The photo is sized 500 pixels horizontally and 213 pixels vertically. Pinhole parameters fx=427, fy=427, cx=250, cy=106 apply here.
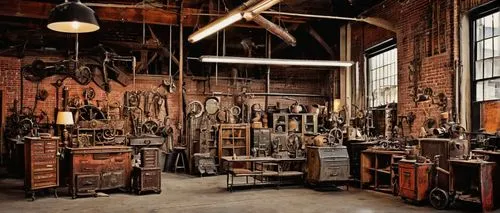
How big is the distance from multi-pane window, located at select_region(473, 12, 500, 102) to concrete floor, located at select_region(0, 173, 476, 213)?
92.4 inches

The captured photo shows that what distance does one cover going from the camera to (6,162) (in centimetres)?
1081

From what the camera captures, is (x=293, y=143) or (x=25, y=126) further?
(x=25, y=126)

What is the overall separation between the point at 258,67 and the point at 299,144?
4.51 meters

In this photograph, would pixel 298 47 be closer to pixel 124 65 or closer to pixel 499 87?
pixel 124 65

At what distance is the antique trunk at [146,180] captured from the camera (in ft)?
25.8

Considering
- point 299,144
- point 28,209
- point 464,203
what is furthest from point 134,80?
point 464,203

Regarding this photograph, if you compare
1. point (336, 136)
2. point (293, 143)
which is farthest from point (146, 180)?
point (336, 136)

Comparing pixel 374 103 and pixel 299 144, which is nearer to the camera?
pixel 299 144

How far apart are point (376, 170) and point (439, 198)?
1819 millimetres

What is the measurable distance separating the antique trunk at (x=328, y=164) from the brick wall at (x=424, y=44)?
1692 millimetres

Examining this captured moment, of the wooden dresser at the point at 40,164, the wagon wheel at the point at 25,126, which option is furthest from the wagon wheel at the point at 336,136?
the wagon wheel at the point at 25,126

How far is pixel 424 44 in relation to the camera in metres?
8.55

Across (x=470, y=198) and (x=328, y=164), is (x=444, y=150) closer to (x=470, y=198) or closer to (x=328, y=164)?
(x=470, y=198)

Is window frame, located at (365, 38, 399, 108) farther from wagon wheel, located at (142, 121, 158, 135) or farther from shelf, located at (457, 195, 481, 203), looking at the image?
wagon wheel, located at (142, 121, 158, 135)
